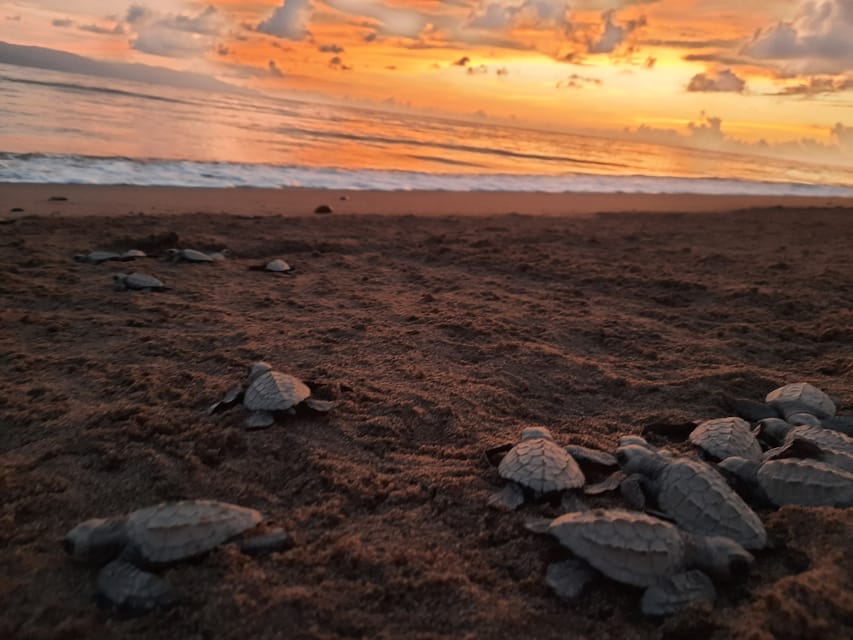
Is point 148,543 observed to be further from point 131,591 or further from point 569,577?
point 569,577

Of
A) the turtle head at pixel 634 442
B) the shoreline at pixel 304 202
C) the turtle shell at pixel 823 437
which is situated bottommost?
the turtle head at pixel 634 442

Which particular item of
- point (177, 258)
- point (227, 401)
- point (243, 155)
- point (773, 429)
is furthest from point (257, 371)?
point (243, 155)

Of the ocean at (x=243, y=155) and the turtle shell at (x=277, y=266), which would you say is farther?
the ocean at (x=243, y=155)

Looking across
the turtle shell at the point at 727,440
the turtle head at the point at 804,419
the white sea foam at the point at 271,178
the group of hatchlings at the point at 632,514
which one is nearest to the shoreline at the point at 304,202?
the white sea foam at the point at 271,178

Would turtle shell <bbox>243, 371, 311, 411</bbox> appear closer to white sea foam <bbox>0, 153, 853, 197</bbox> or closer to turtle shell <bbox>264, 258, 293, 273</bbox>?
turtle shell <bbox>264, 258, 293, 273</bbox>

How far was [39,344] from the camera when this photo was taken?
373cm

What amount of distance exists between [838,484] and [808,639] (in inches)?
35.1

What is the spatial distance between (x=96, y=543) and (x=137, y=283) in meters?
3.47

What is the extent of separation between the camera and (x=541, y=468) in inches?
95.3

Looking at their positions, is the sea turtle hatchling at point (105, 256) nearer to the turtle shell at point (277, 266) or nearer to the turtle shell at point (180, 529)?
the turtle shell at point (277, 266)

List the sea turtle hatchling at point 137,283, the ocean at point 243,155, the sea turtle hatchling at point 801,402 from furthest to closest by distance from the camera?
the ocean at point 243,155, the sea turtle hatchling at point 137,283, the sea turtle hatchling at point 801,402

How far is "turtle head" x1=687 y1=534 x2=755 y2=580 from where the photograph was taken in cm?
192

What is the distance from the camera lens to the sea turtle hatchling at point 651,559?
1.85m

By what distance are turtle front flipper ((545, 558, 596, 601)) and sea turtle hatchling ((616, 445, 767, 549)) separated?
1.48ft
